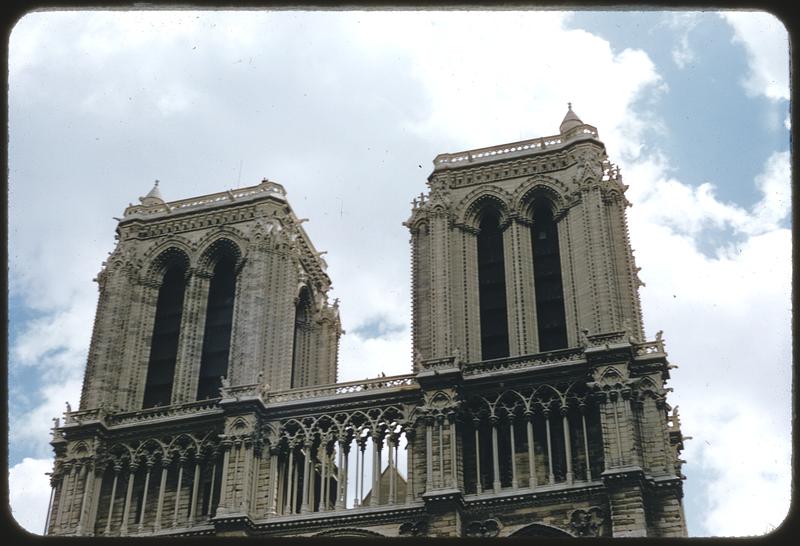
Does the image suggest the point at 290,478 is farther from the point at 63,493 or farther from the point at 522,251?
the point at 522,251

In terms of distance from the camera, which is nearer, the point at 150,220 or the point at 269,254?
the point at 269,254

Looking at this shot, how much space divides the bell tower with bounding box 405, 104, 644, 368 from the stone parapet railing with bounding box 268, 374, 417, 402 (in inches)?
49.6

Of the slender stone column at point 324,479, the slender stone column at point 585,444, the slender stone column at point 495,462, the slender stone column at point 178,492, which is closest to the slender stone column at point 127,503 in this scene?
the slender stone column at point 178,492

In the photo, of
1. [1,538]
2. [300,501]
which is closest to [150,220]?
[300,501]

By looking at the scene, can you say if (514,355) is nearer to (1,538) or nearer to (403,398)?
(403,398)

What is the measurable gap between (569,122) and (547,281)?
A: 8.50 metres

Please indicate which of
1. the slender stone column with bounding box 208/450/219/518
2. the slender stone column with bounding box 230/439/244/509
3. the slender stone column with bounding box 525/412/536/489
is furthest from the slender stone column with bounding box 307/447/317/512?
the slender stone column with bounding box 525/412/536/489

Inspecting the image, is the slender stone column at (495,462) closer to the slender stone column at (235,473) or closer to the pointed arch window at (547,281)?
the pointed arch window at (547,281)

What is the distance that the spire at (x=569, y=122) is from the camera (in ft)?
178

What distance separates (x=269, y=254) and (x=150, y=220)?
21.6 ft

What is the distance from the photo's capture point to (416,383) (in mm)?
47438

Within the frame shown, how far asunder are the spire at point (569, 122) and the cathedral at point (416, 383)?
1001 millimetres

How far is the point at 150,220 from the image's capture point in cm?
5609

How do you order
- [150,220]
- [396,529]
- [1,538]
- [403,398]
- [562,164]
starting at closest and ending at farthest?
[1,538], [396,529], [403,398], [562,164], [150,220]
